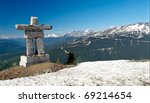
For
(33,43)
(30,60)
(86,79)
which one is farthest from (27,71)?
(86,79)

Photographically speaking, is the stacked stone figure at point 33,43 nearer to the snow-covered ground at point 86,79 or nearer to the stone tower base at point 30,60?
the stone tower base at point 30,60

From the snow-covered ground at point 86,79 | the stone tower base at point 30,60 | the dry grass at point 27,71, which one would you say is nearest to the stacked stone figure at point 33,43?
the stone tower base at point 30,60

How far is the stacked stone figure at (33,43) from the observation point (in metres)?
28.5

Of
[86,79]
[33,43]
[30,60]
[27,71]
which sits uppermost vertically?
[33,43]

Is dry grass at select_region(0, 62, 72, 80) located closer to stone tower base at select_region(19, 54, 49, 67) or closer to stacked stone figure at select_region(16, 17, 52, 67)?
stone tower base at select_region(19, 54, 49, 67)

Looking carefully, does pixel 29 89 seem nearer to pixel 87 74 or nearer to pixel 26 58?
pixel 87 74

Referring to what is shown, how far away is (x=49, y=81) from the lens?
21359 millimetres

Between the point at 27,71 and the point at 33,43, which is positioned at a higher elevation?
the point at 33,43

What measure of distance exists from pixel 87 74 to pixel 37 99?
835 centimetres

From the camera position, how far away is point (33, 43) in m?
29.9

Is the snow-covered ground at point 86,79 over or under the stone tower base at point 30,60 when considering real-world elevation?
under

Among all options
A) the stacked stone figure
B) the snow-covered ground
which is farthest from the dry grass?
the stacked stone figure

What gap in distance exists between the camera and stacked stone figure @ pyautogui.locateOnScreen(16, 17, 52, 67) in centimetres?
2850

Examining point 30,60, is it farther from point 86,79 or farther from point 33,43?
point 86,79
